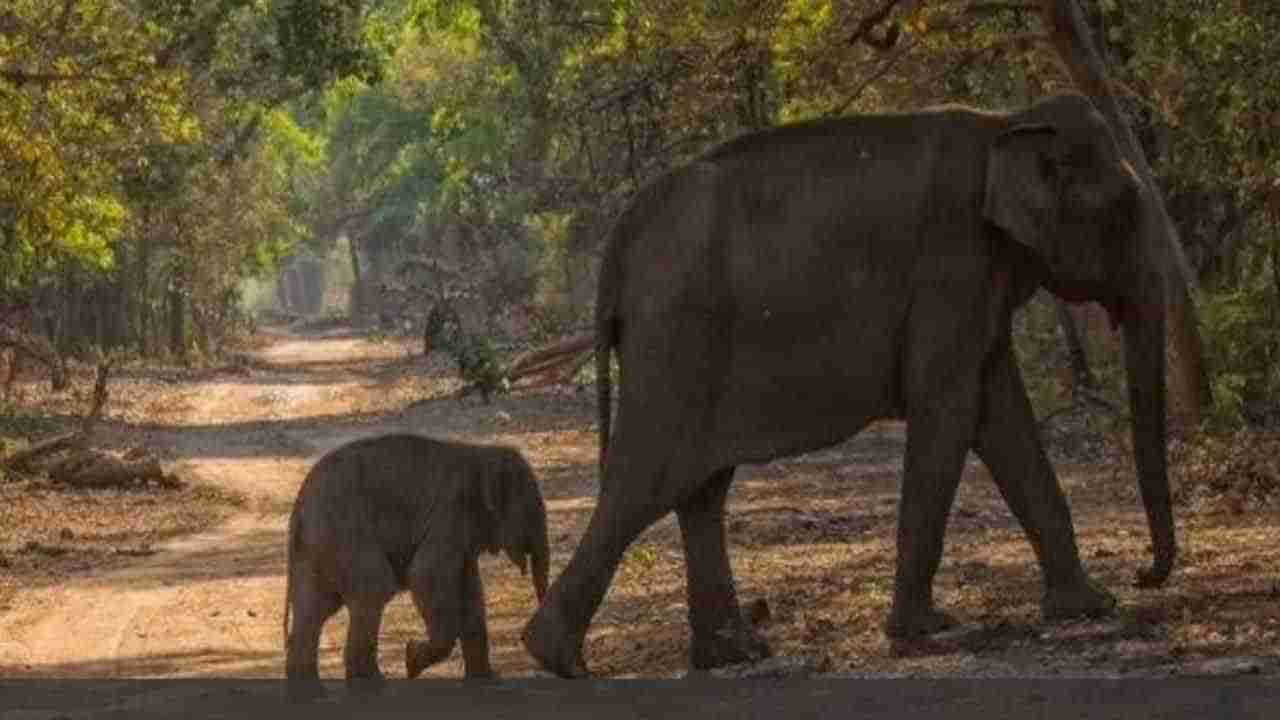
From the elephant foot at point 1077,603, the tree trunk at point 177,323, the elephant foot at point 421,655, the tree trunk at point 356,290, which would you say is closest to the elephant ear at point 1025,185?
the elephant foot at point 1077,603

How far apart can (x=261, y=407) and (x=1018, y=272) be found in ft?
103

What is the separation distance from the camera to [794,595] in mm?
12609

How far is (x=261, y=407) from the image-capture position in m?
40.0

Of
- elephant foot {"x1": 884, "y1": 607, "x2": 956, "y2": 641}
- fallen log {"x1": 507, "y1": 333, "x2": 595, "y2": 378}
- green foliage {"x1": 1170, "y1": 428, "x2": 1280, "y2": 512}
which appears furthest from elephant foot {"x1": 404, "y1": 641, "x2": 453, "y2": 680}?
fallen log {"x1": 507, "y1": 333, "x2": 595, "y2": 378}

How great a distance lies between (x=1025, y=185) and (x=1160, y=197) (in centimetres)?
588

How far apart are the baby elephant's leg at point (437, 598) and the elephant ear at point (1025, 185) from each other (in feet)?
7.99

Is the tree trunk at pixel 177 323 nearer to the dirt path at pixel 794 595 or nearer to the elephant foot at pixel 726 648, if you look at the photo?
the dirt path at pixel 794 595

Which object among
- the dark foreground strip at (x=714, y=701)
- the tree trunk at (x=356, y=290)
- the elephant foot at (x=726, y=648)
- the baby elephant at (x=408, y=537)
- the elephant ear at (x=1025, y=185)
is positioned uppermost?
the elephant ear at (x=1025, y=185)

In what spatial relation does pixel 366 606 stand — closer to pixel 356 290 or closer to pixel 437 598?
pixel 437 598

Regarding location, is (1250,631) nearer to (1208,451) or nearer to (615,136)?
(1208,451)

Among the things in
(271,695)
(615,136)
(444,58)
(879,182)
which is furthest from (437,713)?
(444,58)

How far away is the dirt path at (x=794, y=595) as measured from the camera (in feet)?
30.6

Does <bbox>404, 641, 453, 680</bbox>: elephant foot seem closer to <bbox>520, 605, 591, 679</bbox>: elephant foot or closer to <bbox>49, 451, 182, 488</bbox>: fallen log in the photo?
<bbox>520, 605, 591, 679</bbox>: elephant foot

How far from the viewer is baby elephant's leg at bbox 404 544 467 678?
896cm
